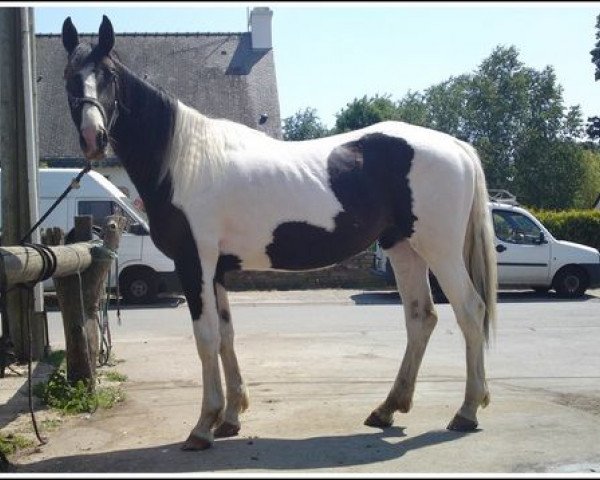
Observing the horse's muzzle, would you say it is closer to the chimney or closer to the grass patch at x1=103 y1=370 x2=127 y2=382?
the grass patch at x1=103 y1=370 x2=127 y2=382

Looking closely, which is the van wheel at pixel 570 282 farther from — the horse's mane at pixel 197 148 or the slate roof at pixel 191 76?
the slate roof at pixel 191 76

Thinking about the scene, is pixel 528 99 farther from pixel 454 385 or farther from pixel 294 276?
pixel 454 385

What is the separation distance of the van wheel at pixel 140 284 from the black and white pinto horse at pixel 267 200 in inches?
441

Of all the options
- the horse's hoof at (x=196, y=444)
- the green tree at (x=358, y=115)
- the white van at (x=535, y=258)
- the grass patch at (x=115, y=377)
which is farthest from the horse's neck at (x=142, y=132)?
the green tree at (x=358, y=115)

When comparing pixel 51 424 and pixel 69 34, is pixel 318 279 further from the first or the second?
pixel 69 34

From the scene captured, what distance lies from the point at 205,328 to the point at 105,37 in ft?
6.63

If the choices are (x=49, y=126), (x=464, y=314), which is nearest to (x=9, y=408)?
(x=464, y=314)

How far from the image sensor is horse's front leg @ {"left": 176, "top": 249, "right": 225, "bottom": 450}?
5.12 m

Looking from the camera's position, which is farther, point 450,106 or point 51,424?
point 450,106

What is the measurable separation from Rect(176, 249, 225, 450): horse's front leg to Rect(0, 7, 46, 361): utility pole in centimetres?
401

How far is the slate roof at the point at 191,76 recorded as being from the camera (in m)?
29.7

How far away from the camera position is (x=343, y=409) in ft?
20.4

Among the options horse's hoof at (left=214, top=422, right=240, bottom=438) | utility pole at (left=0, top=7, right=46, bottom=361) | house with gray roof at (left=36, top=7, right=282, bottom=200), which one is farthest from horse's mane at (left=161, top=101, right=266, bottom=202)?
house with gray roof at (left=36, top=7, right=282, bottom=200)

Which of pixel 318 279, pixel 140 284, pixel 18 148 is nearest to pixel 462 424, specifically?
pixel 18 148
